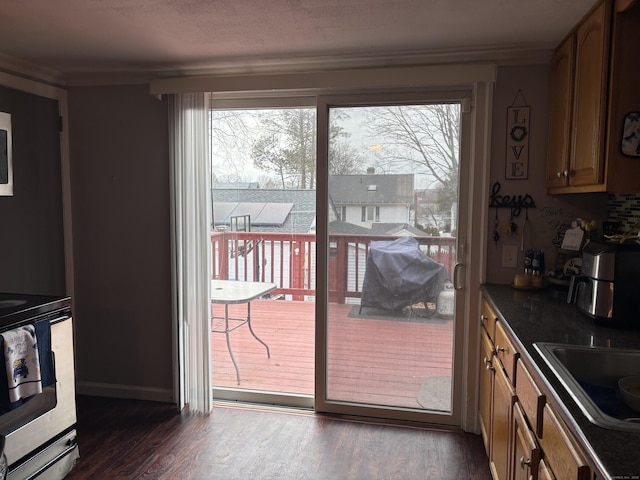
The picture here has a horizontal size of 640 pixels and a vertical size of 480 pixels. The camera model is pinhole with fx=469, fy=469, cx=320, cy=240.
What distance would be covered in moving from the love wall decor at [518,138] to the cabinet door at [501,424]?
1.10 meters

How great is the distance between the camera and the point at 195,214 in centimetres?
296

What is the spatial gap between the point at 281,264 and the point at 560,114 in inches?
72.6

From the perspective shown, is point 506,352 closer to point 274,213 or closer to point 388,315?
point 388,315

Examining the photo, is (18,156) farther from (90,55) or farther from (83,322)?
(83,322)

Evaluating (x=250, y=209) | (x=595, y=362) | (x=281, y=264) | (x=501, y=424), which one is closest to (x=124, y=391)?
(x=281, y=264)

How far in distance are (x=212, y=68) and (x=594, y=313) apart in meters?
2.43

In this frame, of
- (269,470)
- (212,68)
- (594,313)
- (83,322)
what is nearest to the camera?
(594,313)

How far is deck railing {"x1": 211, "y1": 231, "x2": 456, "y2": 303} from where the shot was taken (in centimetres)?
296

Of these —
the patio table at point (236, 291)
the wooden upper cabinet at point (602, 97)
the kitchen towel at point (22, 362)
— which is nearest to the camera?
the wooden upper cabinet at point (602, 97)

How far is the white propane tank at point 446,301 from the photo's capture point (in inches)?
111

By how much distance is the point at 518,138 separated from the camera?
2.58 meters

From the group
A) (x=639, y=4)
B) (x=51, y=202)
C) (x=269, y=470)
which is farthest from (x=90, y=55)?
(x=639, y=4)

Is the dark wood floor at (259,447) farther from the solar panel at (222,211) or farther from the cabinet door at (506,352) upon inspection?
the solar panel at (222,211)

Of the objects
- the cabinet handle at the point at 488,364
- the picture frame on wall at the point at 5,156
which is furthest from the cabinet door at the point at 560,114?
the picture frame on wall at the point at 5,156
